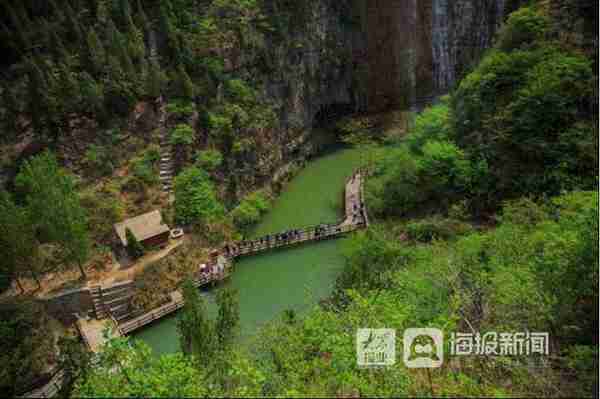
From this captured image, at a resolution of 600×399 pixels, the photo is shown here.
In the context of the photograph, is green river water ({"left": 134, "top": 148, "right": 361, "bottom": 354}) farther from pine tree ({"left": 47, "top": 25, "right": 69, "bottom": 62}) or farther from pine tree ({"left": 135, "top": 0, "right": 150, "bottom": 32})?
pine tree ({"left": 47, "top": 25, "right": 69, "bottom": 62})

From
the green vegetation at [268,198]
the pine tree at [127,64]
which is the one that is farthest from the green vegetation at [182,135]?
the pine tree at [127,64]

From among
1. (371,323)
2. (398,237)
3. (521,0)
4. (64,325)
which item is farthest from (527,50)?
(64,325)

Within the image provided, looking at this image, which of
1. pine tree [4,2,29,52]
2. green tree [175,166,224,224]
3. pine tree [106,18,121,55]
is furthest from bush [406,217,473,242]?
pine tree [4,2,29,52]

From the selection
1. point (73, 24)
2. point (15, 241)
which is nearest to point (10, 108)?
point (73, 24)

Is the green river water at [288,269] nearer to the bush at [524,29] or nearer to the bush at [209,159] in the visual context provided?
the bush at [209,159]

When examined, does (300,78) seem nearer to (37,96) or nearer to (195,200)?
(195,200)
